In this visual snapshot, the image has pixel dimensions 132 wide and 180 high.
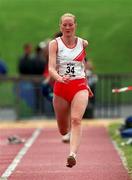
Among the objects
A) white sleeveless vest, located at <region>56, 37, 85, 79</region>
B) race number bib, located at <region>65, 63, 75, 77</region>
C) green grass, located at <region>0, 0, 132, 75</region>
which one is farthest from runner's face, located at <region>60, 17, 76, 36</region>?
green grass, located at <region>0, 0, 132, 75</region>

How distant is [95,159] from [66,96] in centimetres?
230

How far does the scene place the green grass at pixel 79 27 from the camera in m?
28.3

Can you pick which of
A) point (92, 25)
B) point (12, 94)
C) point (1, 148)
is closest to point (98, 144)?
point (1, 148)

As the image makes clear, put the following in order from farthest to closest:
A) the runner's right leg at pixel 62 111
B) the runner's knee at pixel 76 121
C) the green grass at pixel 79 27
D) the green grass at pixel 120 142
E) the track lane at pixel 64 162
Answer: the green grass at pixel 79 27 < the green grass at pixel 120 142 < the runner's right leg at pixel 62 111 < the track lane at pixel 64 162 < the runner's knee at pixel 76 121

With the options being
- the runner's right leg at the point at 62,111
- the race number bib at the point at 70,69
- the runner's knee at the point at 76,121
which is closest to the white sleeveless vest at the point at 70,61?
the race number bib at the point at 70,69

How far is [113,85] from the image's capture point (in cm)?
2341

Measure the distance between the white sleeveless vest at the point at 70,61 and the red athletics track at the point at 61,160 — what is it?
1327mm

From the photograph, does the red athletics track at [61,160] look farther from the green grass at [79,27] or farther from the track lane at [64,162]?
the green grass at [79,27]

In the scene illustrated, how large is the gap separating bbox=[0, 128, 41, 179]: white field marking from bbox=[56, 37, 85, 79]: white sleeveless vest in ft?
4.99

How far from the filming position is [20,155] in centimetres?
1406

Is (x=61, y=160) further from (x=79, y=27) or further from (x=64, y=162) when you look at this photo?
(x=79, y=27)

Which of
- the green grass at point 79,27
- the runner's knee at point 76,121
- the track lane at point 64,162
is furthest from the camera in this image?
the green grass at point 79,27

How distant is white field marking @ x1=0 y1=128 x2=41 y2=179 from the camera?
11.5m

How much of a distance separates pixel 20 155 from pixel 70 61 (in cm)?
323
